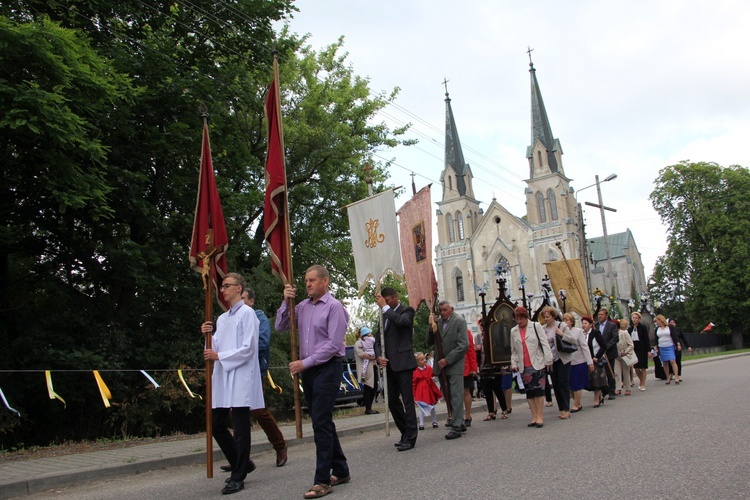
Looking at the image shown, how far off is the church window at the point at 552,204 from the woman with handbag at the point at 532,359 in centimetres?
6724

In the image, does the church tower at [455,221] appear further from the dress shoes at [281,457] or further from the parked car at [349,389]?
the dress shoes at [281,457]

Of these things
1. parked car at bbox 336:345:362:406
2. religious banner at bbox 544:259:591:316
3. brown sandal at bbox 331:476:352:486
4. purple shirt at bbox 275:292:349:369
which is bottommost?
brown sandal at bbox 331:476:352:486

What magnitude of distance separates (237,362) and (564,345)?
266 inches

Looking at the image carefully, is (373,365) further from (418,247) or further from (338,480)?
(338,480)

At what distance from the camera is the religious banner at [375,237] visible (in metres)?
10.4

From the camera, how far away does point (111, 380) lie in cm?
1261

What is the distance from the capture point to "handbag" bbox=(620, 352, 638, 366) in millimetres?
15570

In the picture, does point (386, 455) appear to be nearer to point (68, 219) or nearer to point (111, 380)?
point (111, 380)

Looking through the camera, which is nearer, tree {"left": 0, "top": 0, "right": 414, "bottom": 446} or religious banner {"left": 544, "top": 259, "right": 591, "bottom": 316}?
tree {"left": 0, "top": 0, "right": 414, "bottom": 446}

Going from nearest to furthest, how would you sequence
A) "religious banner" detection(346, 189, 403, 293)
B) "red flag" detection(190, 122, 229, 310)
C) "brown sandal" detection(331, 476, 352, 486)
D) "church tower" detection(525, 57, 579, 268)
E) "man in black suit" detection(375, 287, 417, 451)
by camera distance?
"brown sandal" detection(331, 476, 352, 486) → "red flag" detection(190, 122, 229, 310) → "man in black suit" detection(375, 287, 417, 451) → "religious banner" detection(346, 189, 403, 293) → "church tower" detection(525, 57, 579, 268)

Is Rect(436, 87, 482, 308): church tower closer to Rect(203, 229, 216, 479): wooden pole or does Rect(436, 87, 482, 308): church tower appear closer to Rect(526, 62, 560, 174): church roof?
Rect(526, 62, 560, 174): church roof

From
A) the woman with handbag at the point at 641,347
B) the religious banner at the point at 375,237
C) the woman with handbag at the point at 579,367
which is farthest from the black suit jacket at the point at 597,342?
the religious banner at the point at 375,237

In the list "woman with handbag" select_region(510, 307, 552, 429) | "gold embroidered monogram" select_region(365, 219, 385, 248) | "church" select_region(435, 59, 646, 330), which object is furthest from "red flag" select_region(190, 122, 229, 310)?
"church" select_region(435, 59, 646, 330)

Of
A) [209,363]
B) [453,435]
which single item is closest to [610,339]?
[453,435]
